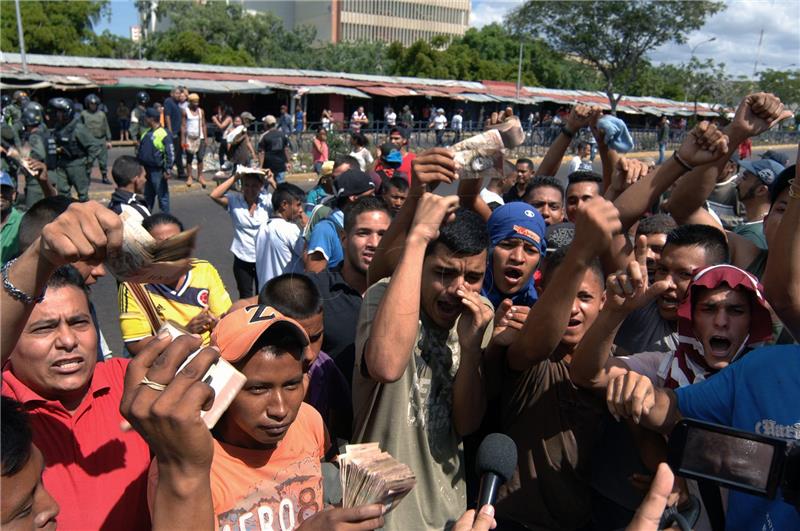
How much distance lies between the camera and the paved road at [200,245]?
7027 mm

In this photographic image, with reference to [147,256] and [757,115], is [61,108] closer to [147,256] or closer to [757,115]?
[147,256]

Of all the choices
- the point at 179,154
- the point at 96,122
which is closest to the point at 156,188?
the point at 96,122

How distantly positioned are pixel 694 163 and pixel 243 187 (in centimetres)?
449

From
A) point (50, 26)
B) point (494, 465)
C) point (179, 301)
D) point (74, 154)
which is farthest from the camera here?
point (50, 26)

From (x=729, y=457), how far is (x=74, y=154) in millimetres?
11968

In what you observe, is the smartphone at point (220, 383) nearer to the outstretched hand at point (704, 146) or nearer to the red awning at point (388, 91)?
the outstretched hand at point (704, 146)

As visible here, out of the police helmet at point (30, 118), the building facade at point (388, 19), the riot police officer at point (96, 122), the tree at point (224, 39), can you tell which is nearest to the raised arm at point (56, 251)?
the police helmet at point (30, 118)

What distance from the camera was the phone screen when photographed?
1491mm

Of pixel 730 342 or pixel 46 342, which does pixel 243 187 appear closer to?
pixel 46 342

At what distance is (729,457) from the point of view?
1529 millimetres

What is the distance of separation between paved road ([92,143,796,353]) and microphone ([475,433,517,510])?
2.25 metres

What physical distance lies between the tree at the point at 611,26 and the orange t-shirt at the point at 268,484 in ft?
117

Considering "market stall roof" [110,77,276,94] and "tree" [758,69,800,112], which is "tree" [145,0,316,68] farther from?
"tree" [758,69,800,112]

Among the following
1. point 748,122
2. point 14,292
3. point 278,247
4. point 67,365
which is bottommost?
point 278,247
